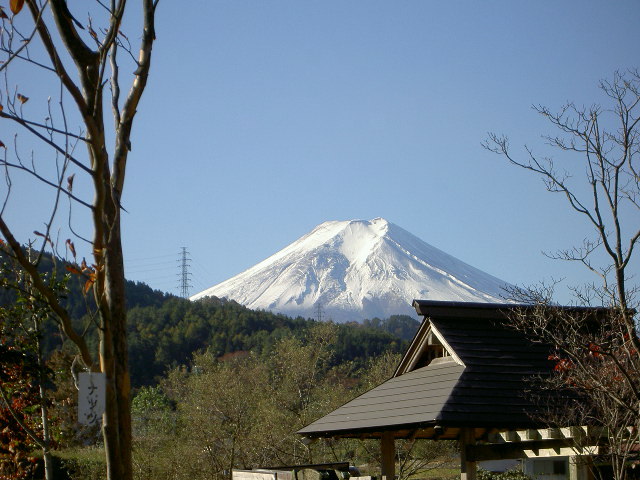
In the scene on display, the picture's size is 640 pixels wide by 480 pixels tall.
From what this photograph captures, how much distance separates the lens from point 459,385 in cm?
1106

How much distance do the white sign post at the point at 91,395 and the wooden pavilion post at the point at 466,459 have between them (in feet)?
26.1

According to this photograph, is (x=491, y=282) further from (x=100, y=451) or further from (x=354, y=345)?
(x=100, y=451)

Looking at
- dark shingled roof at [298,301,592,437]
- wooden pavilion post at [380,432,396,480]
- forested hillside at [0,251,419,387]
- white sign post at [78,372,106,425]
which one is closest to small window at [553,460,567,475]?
dark shingled roof at [298,301,592,437]

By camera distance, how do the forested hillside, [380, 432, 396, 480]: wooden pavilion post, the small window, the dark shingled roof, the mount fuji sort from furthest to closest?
1. the mount fuji
2. the forested hillside
3. the small window
4. [380, 432, 396, 480]: wooden pavilion post
5. the dark shingled roof

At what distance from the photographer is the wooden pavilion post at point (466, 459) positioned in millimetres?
10523

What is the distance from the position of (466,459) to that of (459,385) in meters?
1.01

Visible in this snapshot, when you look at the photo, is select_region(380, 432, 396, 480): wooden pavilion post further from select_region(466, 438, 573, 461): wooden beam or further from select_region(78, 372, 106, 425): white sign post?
select_region(78, 372, 106, 425): white sign post

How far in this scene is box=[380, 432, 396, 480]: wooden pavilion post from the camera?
12130mm

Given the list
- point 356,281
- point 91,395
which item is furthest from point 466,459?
point 356,281

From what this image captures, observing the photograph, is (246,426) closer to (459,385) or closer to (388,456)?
(388,456)

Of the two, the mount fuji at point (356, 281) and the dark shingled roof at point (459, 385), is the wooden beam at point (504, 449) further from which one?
the mount fuji at point (356, 281)

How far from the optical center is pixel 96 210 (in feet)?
11.5

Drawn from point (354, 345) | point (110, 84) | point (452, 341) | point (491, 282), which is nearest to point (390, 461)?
point (452, 341)

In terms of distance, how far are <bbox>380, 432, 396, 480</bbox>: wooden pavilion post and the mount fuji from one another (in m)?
140
